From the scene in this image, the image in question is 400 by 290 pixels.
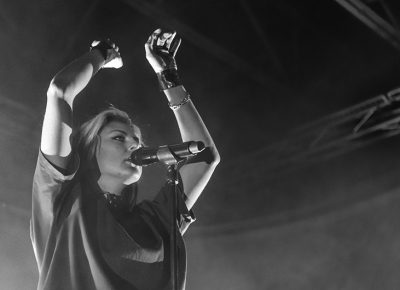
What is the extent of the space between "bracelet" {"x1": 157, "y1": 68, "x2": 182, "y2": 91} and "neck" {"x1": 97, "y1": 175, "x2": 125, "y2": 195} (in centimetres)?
41

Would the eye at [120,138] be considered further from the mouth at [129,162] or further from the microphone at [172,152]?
the microphone at [172,152]

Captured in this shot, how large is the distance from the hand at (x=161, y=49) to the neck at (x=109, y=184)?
1.45 ft

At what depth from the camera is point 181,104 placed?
7.09 ft

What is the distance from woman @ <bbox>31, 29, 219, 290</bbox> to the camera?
1.68 metres

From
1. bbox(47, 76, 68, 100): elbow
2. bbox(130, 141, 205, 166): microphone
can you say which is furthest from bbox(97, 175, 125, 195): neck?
bbox(47, 76, 68, 100): elbow

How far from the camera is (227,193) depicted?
6023 millimetres

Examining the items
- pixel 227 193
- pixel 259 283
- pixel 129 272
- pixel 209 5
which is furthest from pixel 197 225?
pixel 129 272

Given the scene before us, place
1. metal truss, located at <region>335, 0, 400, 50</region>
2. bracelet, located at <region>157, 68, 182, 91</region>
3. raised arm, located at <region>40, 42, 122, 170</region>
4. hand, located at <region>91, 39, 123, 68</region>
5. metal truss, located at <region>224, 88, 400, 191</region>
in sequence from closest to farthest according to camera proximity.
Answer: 1. raised arm, located at <region>40, 42, 122, 170</region>
2. hand, located at <region>91, 39, 123, 68</region>
3. bracelet, located at <region>157, 68, 182, 91</region>
4. metal truss, located at <region>335, 0, 400, 50</region>
5. metal truss, located at <region>224, 88, 400, 191</region>

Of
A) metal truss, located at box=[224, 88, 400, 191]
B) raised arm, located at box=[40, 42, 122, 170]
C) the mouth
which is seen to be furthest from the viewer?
metal truss, located at box=[224, 88, 400, 191]

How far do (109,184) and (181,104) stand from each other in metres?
0.42

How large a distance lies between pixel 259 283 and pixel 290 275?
0.32m

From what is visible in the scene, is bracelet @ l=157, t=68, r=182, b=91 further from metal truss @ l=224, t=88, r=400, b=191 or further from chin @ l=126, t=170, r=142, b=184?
metal truss @ l=224, t=88, r=400, b=191

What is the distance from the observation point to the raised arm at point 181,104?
82.1 inches

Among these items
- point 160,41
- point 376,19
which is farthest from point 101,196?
point 376,19
